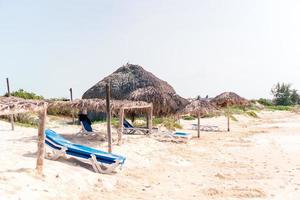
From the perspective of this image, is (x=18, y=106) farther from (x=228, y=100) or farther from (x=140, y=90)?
(x=228, y=100)

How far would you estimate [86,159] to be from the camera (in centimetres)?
789

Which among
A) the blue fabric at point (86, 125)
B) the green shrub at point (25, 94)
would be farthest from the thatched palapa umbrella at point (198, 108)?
the green shrub at point (25, 94)

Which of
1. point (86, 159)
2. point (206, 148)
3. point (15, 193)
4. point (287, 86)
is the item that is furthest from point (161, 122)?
point (287, 86)

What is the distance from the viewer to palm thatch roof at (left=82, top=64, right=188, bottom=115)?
51.3 ft

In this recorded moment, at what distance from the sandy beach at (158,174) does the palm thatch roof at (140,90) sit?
3.24 m

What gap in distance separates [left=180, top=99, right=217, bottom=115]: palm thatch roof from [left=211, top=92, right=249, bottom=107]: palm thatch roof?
215cm

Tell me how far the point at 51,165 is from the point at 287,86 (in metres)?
56.0

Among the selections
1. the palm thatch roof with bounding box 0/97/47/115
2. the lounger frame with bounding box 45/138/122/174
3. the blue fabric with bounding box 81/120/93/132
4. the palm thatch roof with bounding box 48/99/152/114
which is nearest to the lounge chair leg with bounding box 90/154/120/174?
the lounger frame with bounding box 45/138/122/174

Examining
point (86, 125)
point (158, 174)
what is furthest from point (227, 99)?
point (158, 174)

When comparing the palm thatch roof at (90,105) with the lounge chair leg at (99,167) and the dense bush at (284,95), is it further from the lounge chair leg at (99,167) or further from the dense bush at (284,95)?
the dense bush at (284,95)

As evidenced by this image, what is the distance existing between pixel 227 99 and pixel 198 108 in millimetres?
3949

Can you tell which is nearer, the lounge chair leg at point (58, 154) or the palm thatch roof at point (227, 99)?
the lounge chair leg at point (58, 154)

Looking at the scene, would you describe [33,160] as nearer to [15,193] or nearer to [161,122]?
[15,193]

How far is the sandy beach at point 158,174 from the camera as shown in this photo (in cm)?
633
